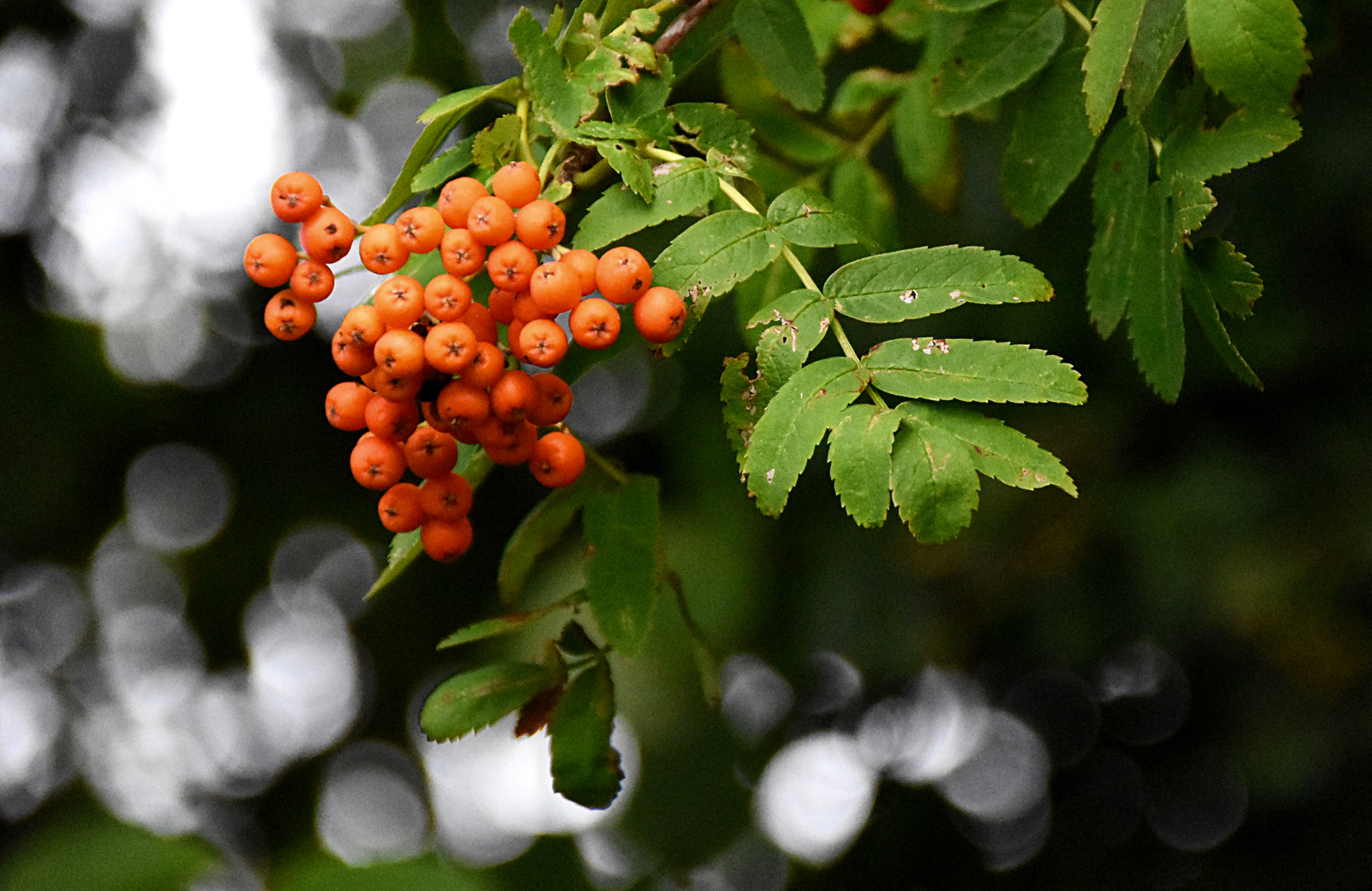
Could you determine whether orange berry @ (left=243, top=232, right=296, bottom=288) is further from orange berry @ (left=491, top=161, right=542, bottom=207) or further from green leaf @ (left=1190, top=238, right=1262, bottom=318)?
green leaf @ (left=1190, top=238, right=1262, bottom=318)

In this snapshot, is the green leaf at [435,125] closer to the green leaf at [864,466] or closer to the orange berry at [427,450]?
the orange berry at [427,450]

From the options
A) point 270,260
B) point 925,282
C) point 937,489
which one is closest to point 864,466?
point 937,489

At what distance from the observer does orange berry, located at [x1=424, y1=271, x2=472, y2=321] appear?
986mm

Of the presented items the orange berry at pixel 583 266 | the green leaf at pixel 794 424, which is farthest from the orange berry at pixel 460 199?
the green leaf at pixel 794 424

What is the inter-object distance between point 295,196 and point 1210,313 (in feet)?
3.38

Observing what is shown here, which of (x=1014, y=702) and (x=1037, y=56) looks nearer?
(x=1037, y=56)

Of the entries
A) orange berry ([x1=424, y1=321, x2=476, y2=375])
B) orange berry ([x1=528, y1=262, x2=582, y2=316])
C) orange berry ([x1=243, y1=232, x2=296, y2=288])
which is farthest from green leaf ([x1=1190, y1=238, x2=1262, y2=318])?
orange berry ([x1=243, y1=232, x2=296, y2=288])

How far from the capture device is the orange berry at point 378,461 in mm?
1098

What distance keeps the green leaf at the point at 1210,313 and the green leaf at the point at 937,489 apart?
0.36m

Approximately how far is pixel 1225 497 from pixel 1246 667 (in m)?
0.73

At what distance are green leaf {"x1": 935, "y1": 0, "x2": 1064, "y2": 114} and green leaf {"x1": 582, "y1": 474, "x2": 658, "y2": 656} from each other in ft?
2.21

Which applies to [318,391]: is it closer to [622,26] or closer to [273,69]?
[273,69]

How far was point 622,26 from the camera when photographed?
113 cm

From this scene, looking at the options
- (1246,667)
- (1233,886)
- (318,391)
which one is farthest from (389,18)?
(1233,886)
